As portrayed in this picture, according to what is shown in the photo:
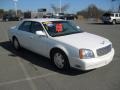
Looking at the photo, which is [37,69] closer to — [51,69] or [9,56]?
[51,69]

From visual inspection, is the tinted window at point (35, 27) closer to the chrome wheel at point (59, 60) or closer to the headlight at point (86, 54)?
the chrome wheel at point (59, 60)

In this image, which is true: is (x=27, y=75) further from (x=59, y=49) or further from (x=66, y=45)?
(x=66, y=45)

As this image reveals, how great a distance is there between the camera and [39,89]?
16.9ft

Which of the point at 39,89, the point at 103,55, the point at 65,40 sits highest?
the point at 65,40

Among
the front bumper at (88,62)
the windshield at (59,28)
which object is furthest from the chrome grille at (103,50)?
the windshield at (59,28)

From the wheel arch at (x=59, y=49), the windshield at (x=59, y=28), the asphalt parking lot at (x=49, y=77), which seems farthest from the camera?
the windshield at (x=59, y=28)

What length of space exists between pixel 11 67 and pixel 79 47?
2.46 metres

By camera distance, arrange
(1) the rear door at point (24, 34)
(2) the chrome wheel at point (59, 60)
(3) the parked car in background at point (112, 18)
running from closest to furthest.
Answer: (2) the chrome wheel at point (59, 60)
(1) the rear door at point (24, 34)
(3) the parked car in background at point (112, 18)

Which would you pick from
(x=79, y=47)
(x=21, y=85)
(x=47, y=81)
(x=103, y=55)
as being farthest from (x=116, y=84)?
(x=21, y=85)

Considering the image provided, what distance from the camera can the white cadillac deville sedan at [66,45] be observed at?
5.81 metres

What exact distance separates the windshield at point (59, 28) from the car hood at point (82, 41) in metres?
0.33

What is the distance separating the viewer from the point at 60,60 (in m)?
6.39

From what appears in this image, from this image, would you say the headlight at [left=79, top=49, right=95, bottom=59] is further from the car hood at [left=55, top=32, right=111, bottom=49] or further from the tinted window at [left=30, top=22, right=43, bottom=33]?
the tinted window at [left=30, top=22, right=43, bottom=33]

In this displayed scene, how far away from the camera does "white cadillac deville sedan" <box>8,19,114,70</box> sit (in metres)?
5.81
